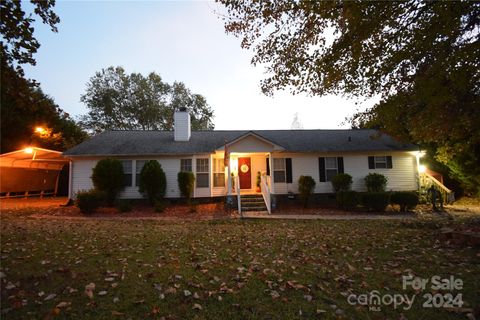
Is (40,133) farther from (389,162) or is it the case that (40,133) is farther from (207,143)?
(389,162)

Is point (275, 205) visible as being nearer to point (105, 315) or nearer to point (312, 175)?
point (312, 175)

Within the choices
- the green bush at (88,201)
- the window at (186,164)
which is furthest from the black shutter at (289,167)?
the green bush at (88,201)

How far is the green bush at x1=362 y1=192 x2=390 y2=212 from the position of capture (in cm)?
1371

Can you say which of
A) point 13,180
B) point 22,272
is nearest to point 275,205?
point 22,272

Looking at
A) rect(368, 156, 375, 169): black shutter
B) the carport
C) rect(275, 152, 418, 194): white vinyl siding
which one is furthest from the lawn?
the carport

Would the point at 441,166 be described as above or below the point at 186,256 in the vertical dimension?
above

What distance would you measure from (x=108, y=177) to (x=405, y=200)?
53.3 ft

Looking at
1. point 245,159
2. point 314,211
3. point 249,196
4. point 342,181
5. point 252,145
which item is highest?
point 252,145

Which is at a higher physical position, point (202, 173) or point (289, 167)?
point (289, 167)

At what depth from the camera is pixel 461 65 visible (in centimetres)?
627

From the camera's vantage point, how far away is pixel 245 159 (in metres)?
17.6

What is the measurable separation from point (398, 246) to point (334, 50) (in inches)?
211

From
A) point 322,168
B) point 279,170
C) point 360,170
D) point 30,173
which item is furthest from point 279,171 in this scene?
point 30,173

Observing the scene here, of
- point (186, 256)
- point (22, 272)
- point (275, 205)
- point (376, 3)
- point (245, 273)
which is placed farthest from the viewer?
point (275, 205)
